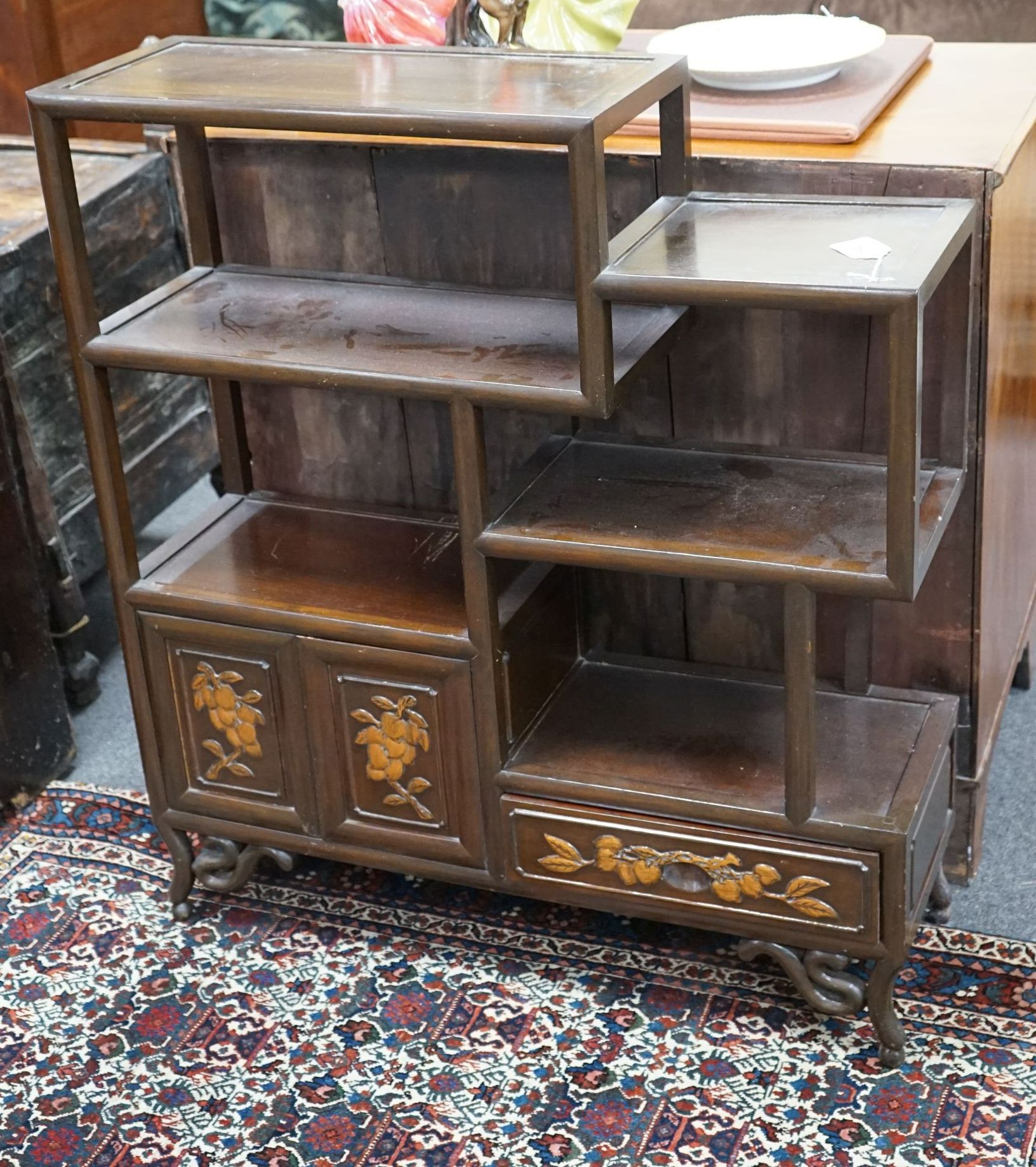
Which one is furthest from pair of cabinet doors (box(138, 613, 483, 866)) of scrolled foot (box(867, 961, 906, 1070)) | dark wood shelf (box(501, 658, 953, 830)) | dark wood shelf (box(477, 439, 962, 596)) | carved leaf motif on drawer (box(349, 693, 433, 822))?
scrolled foot (box(867, 961, 906, 1070))

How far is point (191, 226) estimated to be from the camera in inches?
87.4

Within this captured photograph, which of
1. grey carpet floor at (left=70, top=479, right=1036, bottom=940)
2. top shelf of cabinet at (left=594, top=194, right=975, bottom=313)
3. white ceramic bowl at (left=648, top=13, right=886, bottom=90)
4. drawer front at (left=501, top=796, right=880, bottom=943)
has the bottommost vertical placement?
grey carpet floor at (left=70, top=479, right=1036, bottom=940)

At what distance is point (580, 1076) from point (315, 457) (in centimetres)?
96

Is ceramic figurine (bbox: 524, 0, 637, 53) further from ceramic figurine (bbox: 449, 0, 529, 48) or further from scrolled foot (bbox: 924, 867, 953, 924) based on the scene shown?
scrolled foot (bbox: 924, 867, 953, 924)

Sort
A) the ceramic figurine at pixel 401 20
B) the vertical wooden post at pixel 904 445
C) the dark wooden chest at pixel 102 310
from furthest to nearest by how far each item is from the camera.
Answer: the dark wooden chest at pixel 102 310 → the ceramic figurine at pixel 401 20 → the vertical wooden post at pixel 904 445

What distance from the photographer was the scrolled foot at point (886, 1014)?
2.00 m

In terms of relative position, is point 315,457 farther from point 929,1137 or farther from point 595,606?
point 929,1137

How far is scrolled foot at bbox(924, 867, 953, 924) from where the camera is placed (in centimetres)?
226

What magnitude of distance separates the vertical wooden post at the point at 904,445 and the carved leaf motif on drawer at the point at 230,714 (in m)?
0.91

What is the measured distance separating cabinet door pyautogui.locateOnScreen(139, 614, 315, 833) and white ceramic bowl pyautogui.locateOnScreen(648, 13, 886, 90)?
97cm

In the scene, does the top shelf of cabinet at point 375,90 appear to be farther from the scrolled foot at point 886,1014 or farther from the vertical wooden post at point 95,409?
the scrolled foot at point 886,1014

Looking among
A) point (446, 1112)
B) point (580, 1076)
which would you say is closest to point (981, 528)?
point (580, 1076)

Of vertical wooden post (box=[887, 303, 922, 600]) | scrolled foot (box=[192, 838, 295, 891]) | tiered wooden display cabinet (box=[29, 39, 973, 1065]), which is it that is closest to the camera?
vertical wooden post (box=[887, 303, 922, 600])

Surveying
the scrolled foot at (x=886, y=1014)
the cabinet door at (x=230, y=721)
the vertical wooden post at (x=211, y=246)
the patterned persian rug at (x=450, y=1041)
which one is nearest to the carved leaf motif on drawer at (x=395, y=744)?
the cabinet door at (x=230, y=721)
